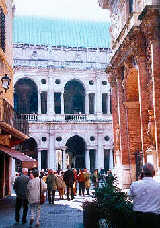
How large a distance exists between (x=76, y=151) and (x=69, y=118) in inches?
155

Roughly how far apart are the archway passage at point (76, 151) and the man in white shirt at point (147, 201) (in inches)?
1405

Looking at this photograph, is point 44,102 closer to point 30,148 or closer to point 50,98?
point 50,98

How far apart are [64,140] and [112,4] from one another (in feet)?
59.2

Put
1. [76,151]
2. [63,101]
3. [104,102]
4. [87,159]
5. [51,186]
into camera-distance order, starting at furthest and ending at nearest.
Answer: [76,151] → [104,102] → [63,101] → [87,159] → [51,186]

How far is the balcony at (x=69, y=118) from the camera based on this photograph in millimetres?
40625

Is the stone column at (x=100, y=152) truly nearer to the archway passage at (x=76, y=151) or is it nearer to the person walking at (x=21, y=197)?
the archway passage at (x=76, y=151)

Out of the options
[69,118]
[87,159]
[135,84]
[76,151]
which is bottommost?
[87,159]

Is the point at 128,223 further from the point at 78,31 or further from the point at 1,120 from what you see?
the point at 78,31

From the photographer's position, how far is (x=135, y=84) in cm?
2227

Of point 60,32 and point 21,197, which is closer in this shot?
point 21,197

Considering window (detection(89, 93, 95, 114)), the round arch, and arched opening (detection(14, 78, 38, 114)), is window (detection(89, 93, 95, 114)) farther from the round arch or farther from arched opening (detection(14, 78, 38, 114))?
the round arch

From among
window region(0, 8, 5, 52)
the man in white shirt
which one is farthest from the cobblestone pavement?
window region(0, 8, 5, 52)

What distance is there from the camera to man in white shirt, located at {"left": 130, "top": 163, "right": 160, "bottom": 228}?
6242 millimetres

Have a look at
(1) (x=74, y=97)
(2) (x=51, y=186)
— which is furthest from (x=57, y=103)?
(2) (x=51, y=186)
